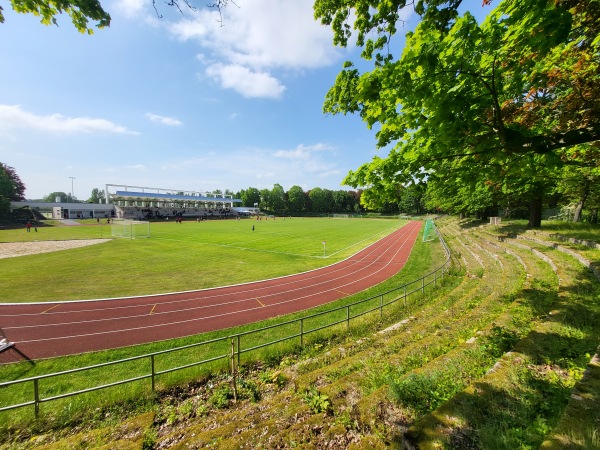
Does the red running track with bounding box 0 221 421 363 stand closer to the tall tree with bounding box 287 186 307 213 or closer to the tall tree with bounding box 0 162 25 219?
the tall tree with bounding box 0 162 25 219

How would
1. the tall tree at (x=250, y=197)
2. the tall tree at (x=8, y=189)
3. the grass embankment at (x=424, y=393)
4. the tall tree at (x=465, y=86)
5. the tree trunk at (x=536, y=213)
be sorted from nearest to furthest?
the grass embankment at (x=424, y=393) → the tall tree at (x=465, y=86) → the tree trunk at (x=536, y=213) → the tall tree at (x=8, y=189) → the tall tree at (x=250, y=197)

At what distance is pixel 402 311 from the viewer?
1227 cm

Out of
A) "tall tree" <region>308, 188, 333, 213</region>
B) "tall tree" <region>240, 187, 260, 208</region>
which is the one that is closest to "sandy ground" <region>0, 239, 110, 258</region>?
"tall tree" <region>308, 188, 333, 213</region>

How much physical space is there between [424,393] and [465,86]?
18.5 ft

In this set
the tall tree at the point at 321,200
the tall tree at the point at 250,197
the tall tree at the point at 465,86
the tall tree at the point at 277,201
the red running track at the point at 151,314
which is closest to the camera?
the tall tree at the point at 465,86

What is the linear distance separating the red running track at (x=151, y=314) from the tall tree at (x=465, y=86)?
32.2 ft

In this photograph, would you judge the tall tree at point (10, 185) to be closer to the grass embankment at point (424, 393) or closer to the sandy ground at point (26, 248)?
the sandy ground at point (26, 248)

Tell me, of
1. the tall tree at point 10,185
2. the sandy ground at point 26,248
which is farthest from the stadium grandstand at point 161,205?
the sandy ground at point 26,248

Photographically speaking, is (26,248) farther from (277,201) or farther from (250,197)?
(250,197)

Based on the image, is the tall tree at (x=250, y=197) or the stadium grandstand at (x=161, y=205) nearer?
the stadium grandstand at (x=161, y=205)

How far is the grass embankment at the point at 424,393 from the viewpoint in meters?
3.14

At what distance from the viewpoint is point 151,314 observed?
Answer: 42.9ft

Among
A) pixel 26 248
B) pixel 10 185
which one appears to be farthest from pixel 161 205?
pixel 26 248

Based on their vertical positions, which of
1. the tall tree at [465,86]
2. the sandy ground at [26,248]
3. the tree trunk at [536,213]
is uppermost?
the tall tree at [465,86]
